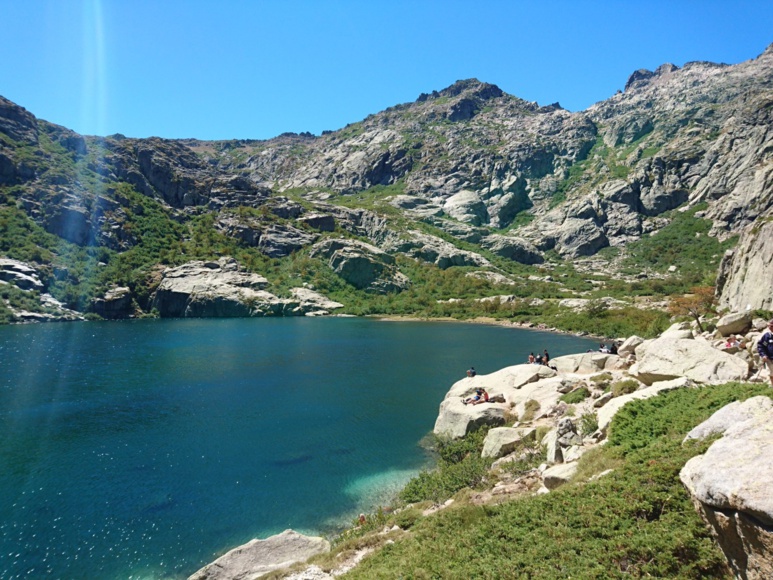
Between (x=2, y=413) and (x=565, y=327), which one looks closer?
(x=2, y=413)

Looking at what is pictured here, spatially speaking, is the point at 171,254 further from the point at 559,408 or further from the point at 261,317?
the point at 559,408

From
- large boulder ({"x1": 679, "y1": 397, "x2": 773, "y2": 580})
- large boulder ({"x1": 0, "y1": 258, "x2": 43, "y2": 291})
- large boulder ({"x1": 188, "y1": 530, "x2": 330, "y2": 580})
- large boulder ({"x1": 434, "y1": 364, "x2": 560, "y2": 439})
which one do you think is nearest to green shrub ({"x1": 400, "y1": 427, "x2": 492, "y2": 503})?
large boulder ({"x1": 434, "y1": 364, "x2": 560, "y2": 439})

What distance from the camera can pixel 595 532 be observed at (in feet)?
33.4

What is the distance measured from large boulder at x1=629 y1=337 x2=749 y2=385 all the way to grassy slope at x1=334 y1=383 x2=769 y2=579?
638 centimetres

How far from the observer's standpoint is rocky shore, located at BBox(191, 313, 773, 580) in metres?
7.36

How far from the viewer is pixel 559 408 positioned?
94.2 feet

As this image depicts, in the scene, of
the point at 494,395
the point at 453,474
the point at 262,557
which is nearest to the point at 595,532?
the point at 262,557

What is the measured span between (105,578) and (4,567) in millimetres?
5274

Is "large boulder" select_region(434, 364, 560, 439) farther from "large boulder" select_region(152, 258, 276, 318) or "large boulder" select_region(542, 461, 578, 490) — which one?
"large boulder" select_region(152, 258, 276, 318)

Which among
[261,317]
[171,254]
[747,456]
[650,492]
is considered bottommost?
[261,317]

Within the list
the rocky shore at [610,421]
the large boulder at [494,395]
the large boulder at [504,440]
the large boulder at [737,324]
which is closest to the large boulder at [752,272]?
the rocky shore at [610,421]

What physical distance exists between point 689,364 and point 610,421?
22.6ft

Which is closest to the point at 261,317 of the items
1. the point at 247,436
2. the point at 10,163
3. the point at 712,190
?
the point at 247,436

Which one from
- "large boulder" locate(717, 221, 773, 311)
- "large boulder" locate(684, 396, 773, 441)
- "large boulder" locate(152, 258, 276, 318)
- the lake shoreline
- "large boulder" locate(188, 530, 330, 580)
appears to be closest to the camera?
"large boulder" locate(684, 396, 773, 441)
